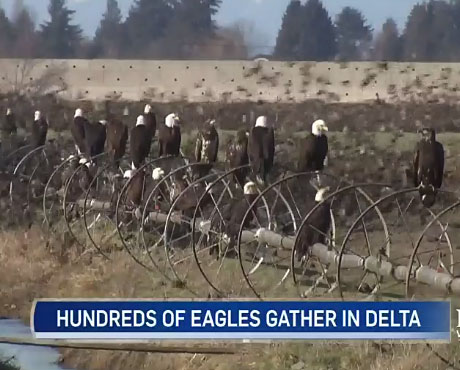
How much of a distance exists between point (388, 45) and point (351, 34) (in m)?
0.29

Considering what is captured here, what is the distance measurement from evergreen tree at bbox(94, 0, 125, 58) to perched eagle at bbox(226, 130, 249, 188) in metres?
1.57

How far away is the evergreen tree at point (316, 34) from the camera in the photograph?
28.0ft

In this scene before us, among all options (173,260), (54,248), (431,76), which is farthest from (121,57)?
(431,76)

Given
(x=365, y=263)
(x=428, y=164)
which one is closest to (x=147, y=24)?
(x=428, y=164)

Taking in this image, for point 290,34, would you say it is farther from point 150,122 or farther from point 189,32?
point 150,122

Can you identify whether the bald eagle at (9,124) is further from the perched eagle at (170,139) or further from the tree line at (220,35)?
the perched eagle at (170,139)

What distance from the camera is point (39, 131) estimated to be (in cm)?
982

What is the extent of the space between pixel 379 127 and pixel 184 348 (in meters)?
4.93

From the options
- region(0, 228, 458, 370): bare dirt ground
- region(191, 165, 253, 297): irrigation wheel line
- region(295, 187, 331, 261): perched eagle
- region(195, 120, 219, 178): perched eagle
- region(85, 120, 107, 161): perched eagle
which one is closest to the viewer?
region(0, 228, 458, 370): bare dirt ground

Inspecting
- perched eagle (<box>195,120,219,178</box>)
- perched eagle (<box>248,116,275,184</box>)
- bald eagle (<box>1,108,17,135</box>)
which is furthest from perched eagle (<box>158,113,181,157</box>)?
bald eagle (<box>1,108,17,135</box>)

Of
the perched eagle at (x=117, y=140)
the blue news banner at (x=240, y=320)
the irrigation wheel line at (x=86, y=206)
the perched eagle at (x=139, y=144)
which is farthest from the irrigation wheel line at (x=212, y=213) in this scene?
the perched eagle at (x=117, y=140)

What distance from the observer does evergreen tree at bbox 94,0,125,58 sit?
8.46 metres

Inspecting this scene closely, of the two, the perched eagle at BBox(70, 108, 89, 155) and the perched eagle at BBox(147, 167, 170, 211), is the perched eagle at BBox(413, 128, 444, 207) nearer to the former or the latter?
the perched eagle at BBox(147, 167, 170, 211)

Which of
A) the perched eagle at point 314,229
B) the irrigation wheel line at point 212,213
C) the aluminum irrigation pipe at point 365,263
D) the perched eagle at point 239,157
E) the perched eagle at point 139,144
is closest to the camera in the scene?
the aluminum irrigation pipe at point 365,263
